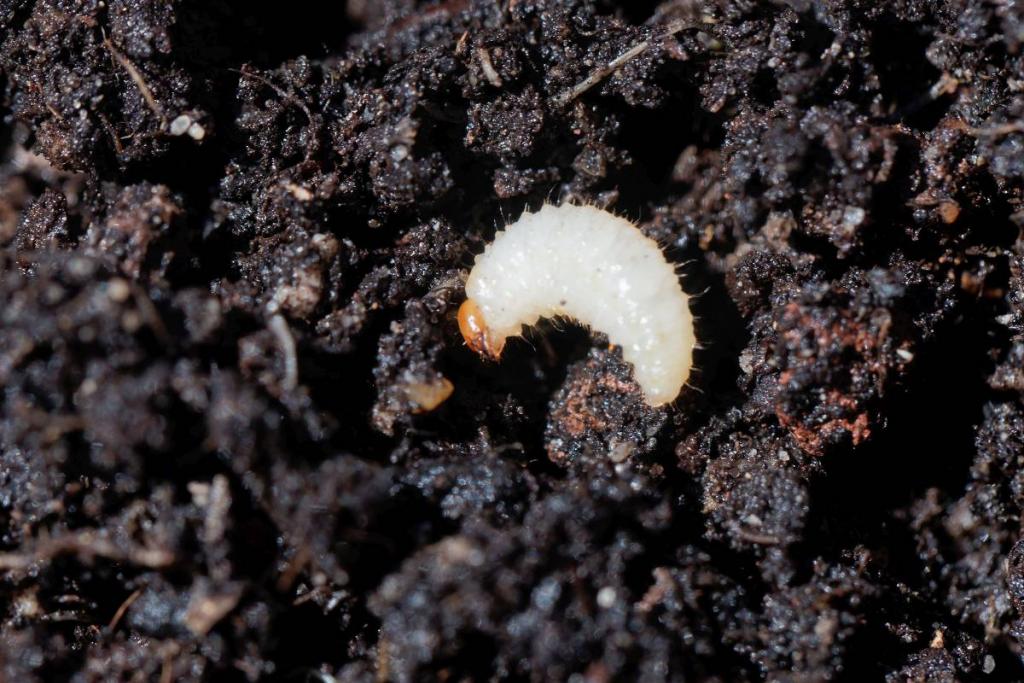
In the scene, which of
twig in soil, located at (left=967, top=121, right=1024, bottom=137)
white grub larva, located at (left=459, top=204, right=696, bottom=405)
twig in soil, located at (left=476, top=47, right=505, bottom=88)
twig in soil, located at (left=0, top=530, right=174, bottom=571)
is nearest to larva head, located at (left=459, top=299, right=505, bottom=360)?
white grub larva, located at (left=459, top=204, right=696, bottom=405)

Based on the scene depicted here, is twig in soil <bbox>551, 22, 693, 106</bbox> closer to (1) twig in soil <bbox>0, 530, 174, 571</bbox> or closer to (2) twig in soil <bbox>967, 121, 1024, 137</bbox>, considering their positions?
(2) twig in soil <bbox>967, 121, 1024, 137</bbox>

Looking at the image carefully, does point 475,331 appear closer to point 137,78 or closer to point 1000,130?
point 137,78

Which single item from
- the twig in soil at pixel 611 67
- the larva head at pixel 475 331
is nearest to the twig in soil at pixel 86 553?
the larva head at pixel 475 331

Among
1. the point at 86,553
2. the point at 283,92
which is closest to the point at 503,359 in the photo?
the point at 283,92

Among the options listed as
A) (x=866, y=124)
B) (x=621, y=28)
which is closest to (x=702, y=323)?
(x=866, y=124)

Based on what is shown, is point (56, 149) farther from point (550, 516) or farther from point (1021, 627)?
point (1021, 627)
